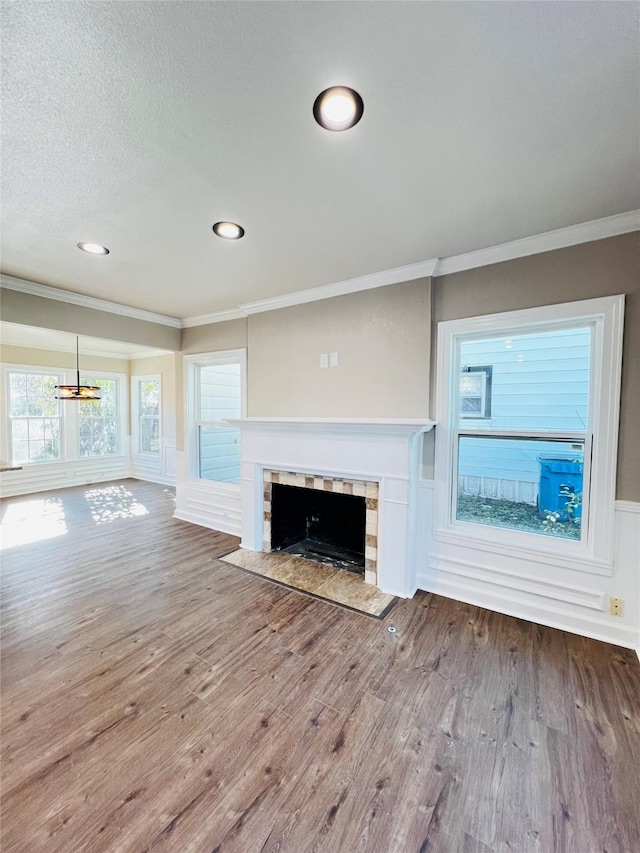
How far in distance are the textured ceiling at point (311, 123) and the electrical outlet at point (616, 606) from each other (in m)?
2.43

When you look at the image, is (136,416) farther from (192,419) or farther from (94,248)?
(94,248)

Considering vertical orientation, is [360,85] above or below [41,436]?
above

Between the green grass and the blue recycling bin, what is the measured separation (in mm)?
63

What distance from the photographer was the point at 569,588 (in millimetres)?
2297

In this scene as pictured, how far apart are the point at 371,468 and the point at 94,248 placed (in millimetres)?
2744

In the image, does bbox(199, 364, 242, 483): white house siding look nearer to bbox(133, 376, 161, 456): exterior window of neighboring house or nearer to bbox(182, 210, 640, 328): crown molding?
bbox(182, 210, 640, 328): crown molding

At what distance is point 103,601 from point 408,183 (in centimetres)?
354

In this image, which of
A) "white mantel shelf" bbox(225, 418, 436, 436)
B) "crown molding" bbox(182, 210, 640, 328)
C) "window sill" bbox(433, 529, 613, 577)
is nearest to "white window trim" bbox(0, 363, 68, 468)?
"crown molding" bbox(182, 210, 640, 328)

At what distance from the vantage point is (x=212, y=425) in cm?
449

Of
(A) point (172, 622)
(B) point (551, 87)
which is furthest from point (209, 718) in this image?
(B) point (551, 87)

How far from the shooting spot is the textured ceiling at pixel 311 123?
1034 millimetres

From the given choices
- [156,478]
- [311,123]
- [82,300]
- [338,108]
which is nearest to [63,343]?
[156,478]

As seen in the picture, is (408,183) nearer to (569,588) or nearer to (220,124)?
(220,124)

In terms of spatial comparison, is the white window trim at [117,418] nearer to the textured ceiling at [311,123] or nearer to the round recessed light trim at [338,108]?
the textured ceiling at [311,123]
